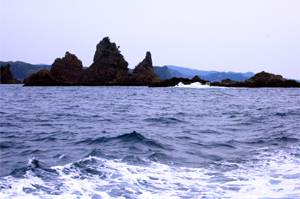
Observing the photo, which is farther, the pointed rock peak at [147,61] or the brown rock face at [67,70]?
the brown rock face at [67,70]

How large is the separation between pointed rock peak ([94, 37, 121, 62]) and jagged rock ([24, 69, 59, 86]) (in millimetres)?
19367

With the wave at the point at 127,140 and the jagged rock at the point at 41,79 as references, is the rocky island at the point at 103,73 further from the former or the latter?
the wave at the point at 127,140

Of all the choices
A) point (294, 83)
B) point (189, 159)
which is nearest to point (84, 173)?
point (189, 159)

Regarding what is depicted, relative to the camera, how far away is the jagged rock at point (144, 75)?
155 meters

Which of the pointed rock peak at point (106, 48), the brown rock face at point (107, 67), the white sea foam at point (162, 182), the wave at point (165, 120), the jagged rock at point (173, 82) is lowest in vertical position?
the white sea foam at point (162, 182)

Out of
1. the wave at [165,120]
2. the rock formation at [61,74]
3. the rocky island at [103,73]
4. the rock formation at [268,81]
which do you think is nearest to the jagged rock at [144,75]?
the rocky island at [103,73]

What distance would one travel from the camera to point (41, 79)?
6235 inches

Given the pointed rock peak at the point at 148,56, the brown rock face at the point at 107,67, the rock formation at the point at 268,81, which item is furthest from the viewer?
the brown rock face at the point at 107,67

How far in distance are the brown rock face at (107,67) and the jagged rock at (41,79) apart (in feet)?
40.6

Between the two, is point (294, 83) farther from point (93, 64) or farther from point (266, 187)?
point (266, 187)

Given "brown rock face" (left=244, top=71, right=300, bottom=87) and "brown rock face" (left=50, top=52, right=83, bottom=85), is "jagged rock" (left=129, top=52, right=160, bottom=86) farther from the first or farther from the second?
"brown rock face" (left=244, top=71, right=300, bottom=87)

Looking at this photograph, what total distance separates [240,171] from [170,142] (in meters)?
6.03

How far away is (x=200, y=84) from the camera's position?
5807 inches

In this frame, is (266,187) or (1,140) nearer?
(266,187)
